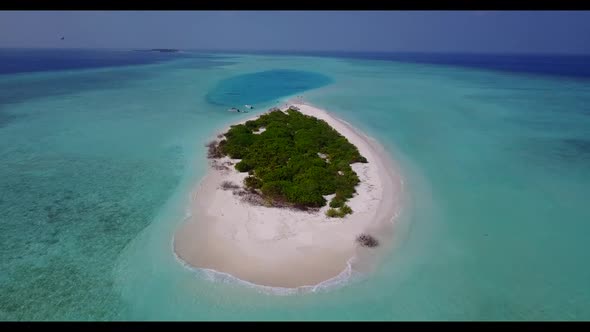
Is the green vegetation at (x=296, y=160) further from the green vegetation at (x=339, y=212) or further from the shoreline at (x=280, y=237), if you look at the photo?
the shoreline at (x=280, y=237)

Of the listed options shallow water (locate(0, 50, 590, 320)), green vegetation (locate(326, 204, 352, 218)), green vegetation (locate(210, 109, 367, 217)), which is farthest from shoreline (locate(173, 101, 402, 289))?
green vegetation (locate(210, 109, 367, 217))

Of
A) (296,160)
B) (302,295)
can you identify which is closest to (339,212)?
(302,295)

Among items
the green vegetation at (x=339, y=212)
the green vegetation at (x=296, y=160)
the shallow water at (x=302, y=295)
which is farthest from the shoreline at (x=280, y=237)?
the green vegetation at (x=296, y=160)

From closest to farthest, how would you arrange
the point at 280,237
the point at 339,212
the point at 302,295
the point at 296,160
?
the point at 302,295 < the point at 280,237 < the point at 339,212 < the point at 296,160

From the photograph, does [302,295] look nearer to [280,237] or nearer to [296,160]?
[280,237]

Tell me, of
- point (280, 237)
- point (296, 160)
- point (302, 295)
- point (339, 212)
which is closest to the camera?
point (302, 295)

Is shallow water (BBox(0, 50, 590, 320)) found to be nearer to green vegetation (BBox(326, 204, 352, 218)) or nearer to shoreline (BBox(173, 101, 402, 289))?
shoreline (BBox(173, 101, 402, 289))

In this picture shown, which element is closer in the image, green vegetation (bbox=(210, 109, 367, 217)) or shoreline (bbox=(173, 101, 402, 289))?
shoreline (bbox=(173, 101, 402, 289))
